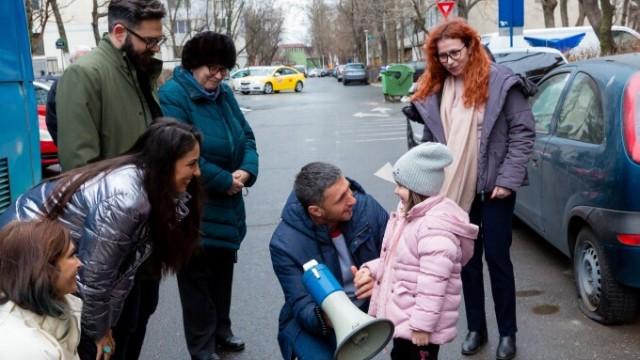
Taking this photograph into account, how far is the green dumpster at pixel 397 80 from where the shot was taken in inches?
1070

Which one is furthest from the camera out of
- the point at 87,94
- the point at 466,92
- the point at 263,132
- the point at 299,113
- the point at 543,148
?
the point at 299,113

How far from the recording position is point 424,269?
2.79m

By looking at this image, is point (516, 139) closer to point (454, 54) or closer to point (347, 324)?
point (454, 54)

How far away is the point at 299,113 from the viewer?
24938 millimetres

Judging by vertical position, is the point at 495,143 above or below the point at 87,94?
below

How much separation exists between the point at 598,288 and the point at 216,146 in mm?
2426

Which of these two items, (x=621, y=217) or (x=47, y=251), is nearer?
(x=47, y=251)

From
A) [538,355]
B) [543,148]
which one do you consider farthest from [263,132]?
[538,355]

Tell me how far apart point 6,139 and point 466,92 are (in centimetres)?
252

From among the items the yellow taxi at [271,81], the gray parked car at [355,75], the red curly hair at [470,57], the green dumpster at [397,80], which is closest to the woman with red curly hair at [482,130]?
the red curly hair at [470,57]

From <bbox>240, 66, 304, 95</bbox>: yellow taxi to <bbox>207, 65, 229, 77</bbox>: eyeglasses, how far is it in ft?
130

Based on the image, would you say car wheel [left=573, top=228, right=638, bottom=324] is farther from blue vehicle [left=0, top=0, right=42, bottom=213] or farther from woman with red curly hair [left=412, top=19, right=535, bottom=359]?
blue vehicle [left=0, top=0, right=42, bottom=213]

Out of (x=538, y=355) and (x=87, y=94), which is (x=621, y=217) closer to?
(x=538, y=355)

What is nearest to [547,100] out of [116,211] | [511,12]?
[116,211]
